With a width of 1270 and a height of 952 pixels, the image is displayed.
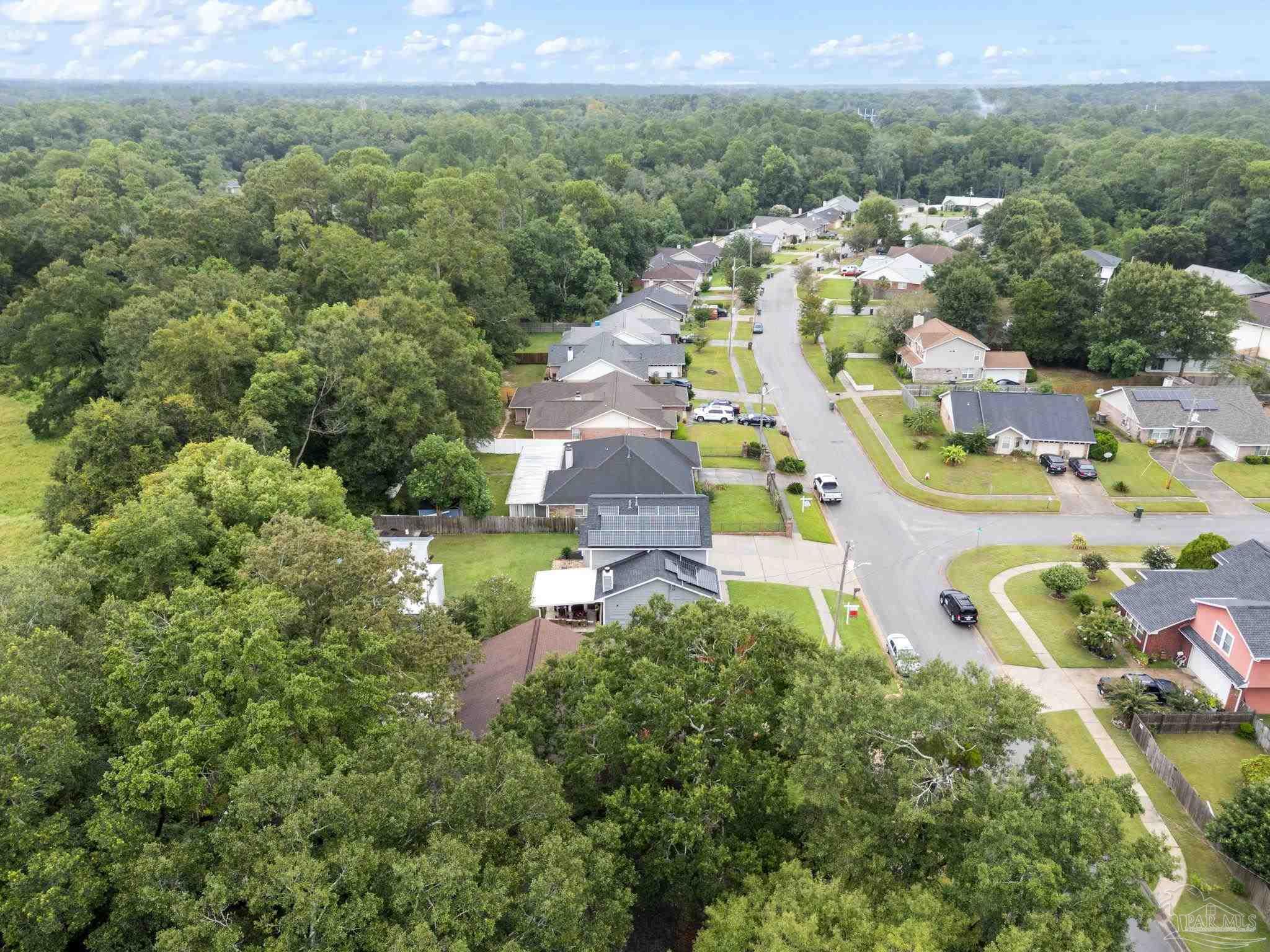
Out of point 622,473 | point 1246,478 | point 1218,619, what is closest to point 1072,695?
point 1218,619

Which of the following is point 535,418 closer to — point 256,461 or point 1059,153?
point 256,461

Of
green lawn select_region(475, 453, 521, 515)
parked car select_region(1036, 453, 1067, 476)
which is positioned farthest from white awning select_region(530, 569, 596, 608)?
parked car select_region(1036, 453, 1067, 476)

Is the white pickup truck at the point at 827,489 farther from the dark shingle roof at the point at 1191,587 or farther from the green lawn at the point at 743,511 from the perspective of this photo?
the dark shingle roof at the point at 1191,587

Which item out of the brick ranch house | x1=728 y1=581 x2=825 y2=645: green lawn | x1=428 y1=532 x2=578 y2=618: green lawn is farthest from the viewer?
x1=428 y1=532 x2=578 y2=618: green lawn

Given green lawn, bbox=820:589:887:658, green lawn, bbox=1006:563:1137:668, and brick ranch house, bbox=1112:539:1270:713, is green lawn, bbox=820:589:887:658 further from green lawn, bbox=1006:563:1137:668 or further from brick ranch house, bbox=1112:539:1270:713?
brick ranch house, bbox=1112:539:1270:713

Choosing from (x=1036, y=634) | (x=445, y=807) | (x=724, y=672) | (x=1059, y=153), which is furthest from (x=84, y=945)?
(x=1059, y=153)
